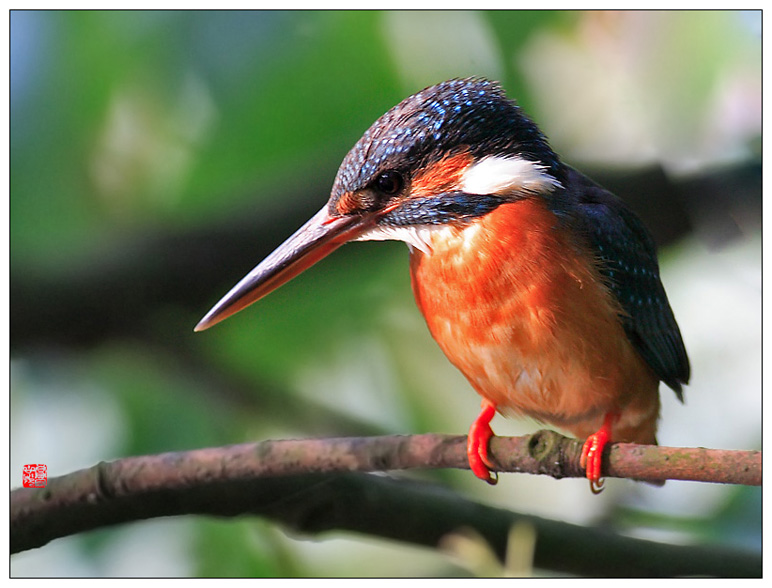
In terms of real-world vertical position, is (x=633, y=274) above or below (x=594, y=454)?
above

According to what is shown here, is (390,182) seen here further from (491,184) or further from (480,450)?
(480,450)

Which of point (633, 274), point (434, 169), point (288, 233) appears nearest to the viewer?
point (434, 169)

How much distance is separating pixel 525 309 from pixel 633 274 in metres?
0.21

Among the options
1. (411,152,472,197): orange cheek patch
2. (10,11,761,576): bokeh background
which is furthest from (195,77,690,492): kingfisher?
(10,11,761,576): bokeh background

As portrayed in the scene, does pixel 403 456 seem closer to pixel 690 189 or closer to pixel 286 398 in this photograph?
pixel 286 398

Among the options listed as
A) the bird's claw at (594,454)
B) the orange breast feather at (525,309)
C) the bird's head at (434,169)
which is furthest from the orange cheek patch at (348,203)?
the bird's claw at (594,454)

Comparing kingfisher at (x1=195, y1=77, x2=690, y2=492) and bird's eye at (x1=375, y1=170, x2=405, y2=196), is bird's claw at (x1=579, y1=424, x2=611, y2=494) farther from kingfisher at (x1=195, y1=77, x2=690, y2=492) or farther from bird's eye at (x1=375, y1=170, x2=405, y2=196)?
bird's eye at (x1=375, y1=170, x2=405, y2=196)

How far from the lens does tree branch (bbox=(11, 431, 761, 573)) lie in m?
1.15

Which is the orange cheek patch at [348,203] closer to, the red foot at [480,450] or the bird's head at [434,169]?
the bird's head at [434,169]

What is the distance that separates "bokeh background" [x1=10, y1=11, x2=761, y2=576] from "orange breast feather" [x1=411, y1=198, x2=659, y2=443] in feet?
0.72

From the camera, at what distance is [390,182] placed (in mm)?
1126

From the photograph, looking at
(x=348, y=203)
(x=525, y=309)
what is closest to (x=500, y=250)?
(x=525, y=309)

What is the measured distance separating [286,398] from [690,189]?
0.81 metres

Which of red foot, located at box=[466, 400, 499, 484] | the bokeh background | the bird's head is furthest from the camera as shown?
the bokeh background
